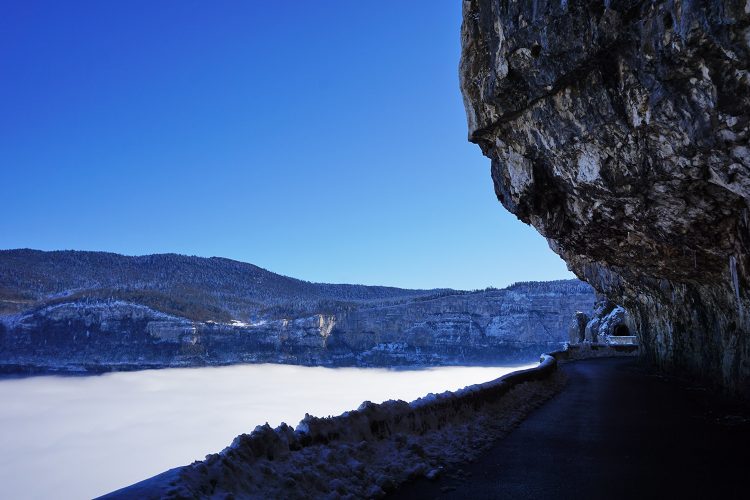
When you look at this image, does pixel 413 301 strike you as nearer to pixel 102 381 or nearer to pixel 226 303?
pixel 226 303

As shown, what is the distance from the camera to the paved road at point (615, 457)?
693cm

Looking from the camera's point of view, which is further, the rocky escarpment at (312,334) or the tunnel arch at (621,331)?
the rocky escarpment at (312,334)

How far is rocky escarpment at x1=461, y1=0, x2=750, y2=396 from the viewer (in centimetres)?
823

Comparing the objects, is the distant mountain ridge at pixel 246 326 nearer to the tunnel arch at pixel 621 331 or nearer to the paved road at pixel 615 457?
the tunnel arch at pixel 621 331

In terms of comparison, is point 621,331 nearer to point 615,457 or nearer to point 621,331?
point 621,331

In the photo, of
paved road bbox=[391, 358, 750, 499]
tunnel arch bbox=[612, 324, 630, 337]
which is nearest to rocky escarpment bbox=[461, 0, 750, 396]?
paved road bbox=[391, 358, 750, 499]

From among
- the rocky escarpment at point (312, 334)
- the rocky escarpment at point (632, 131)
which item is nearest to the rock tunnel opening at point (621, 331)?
the rocky escarpment at point (632, 131)

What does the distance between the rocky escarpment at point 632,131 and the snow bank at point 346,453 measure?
6.84 m

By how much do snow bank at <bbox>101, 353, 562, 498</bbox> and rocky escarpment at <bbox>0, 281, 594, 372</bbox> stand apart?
16318 cm

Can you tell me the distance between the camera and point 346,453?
6844 mm

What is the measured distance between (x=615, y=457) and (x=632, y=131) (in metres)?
6.83

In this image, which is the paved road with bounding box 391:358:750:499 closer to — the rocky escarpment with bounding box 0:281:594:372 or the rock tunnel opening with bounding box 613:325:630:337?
the rock tunnel opening with bounding box 613:325:630:337

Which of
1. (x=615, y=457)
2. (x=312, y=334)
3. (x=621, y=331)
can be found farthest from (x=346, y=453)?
(x=312, y=334)

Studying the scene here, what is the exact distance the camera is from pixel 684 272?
685 inches
